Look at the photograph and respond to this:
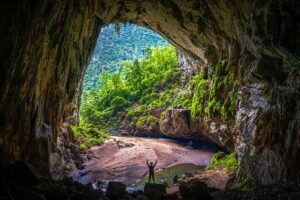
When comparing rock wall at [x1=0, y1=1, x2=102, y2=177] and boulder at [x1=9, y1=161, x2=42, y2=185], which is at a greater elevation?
rock wall at [x1=0, y1=1, x2=102, y2=177]

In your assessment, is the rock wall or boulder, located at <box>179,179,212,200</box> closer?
boulder, located at <box>179,179,212,200</box>

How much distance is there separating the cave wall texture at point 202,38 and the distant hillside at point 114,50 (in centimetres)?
4253

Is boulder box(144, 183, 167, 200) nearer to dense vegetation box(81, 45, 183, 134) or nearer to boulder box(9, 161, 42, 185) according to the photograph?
boulder box(9, 161, 42, 185)

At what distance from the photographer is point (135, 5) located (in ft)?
53.0

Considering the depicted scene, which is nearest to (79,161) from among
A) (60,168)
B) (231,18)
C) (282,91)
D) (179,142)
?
(60,168)

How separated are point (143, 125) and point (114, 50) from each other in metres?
34.3

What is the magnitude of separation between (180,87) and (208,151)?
9.37 meters

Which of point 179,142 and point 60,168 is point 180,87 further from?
point 60,168

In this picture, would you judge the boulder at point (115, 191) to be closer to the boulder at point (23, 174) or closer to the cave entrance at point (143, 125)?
the boulder at point (23, 174)

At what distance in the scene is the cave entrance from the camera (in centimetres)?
1889

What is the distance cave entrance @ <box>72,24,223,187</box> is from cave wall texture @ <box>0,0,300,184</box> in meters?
4.38

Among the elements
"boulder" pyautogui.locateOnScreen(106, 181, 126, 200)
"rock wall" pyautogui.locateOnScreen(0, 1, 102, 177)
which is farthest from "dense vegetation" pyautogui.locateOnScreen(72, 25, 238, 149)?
"boulder" pyautogui.locateOnScreen(106, 181, 126, 200)

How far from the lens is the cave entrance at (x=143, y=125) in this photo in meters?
18.9

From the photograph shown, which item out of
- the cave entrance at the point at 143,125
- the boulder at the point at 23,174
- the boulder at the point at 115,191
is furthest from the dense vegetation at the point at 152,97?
the boulder at the point at 23,174
